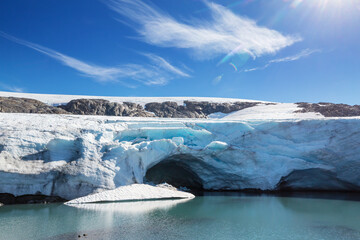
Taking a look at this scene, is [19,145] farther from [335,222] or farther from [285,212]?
[335,222]

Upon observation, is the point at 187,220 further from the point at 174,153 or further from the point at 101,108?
the point at 101,108

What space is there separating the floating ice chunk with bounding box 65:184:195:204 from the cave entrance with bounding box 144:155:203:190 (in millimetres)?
3402

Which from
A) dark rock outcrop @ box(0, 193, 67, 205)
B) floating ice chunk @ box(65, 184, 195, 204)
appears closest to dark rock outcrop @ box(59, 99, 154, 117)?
floating ice chunk @ box(65, 184, 195, 204)

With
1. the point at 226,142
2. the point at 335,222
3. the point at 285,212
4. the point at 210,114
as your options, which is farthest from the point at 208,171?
the point at 210,114

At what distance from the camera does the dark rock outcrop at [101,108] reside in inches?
1147

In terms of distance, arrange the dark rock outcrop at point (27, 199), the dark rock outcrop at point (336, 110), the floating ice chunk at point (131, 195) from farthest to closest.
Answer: the dark rock outcrop at point (336, 110) → the floating ice chunk at point (131, 195) → the dark rock outcrop at point (27, 199)

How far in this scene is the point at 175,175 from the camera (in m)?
17.3

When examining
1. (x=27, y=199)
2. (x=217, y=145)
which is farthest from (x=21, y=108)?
(x=217, y=145)

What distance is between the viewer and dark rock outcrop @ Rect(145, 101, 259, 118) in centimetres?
3294

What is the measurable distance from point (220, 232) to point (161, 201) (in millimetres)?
4848

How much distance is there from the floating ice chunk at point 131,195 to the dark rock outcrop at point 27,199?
83 centimetres

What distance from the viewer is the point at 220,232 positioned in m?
7.16

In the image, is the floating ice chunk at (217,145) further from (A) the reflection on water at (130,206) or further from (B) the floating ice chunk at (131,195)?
(A) the reflection on water at (130,206)

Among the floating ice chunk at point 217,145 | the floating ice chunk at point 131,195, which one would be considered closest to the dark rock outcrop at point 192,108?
the floating ice chunk at point 217,145
